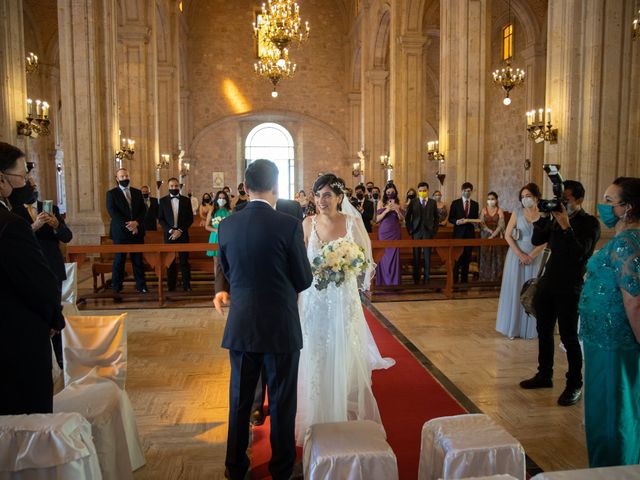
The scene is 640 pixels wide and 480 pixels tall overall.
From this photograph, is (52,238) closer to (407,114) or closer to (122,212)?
(122,212)

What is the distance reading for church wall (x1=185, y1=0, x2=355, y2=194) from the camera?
2662 centimetres

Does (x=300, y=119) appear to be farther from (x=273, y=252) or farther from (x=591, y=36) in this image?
(x=273, y=252)

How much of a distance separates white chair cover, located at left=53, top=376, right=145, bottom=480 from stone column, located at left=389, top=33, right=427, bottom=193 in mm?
14377

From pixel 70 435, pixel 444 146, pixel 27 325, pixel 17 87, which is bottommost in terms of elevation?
pixel 70 435

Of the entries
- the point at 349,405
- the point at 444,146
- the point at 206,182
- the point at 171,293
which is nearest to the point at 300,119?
the point at 206,182

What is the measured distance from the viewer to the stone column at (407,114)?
1688 centimetres

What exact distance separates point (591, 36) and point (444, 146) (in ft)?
16.2

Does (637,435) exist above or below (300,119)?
below

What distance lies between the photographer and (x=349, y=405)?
4168 mm

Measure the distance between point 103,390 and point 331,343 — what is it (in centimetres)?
156

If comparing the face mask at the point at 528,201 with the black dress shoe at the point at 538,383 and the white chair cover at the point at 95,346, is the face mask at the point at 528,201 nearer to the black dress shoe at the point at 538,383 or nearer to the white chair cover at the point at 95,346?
the black dress shoe at the point at 538,383

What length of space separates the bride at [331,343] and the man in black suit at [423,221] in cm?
556

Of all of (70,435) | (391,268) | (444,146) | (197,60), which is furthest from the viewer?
(197,60)

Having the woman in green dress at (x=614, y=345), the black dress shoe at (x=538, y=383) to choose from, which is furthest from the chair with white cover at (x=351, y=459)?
the black dress shoe at (x=538, y=383)
